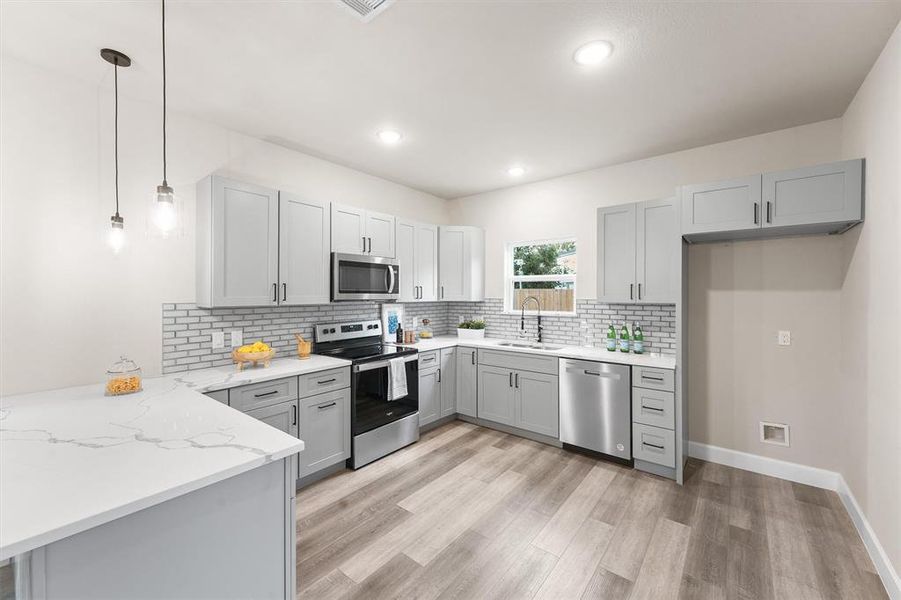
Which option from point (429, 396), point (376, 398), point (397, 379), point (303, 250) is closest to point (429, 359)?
point (429, 396)

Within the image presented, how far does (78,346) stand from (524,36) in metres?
3.23

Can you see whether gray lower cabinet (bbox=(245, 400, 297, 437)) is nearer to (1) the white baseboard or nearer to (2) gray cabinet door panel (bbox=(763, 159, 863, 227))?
(1) the white baseboard

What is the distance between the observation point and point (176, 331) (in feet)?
9.12

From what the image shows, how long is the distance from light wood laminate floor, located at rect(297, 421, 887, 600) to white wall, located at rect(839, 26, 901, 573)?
0.35m

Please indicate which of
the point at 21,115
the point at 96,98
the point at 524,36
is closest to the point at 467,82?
the point at 524,36

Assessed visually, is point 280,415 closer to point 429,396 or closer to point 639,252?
point 429,396

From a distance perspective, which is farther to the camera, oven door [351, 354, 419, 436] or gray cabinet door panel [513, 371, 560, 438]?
gray cabinet door panel [513, 371, 560, 438]

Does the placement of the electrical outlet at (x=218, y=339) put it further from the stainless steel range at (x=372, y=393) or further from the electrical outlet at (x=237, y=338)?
the stainless steel range at (x=372, y=393)

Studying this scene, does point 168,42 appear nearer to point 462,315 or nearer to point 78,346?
point 78,346

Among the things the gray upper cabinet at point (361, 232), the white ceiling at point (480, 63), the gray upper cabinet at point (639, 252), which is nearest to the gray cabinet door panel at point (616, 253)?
the gray upper cabinet at point (639, 252)

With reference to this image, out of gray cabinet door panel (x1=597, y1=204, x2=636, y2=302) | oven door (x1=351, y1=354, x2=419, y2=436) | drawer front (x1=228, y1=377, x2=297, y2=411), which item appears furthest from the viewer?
gray cabinet door panel (x1=597, y1=204, x2=636, y2=302)

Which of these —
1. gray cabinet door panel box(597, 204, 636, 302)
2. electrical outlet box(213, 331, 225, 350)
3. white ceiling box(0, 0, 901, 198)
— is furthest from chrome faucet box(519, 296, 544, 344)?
electrical outlet box(213, 331, 225, 350)

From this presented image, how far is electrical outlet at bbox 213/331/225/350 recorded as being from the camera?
296cm

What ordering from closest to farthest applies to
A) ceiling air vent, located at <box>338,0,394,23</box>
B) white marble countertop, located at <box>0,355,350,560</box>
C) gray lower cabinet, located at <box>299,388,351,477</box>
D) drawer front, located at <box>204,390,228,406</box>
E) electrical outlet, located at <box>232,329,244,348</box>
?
white marble countertop, located at <box>0,355,350,560</box> < ceiling air vent, located at <box>338,0,394,23</box> < drawer front, located at <box>204,390,228,406</box> < gray lower cabinet, located at <box>299,388,351,477</box> < electrical outlet, located at <box>232,329,244,348</box>
